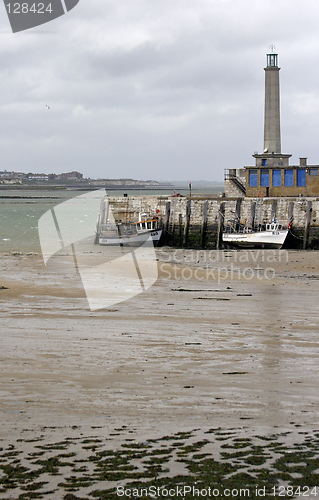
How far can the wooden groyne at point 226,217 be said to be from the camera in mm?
29172

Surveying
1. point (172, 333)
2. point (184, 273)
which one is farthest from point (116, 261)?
point (172, 333)

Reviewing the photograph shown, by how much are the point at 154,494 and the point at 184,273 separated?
15.7m

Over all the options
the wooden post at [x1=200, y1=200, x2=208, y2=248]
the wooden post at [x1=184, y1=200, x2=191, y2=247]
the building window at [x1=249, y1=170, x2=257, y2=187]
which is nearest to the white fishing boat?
the wooden post at [x1=200, y1=200, x2=208, y2=248]

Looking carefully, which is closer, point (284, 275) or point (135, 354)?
point (135, 354)

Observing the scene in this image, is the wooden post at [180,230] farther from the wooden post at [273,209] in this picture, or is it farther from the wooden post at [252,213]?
the wooden post at [273,209]

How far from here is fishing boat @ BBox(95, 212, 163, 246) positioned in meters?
30.8

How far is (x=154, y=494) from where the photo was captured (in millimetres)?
5012

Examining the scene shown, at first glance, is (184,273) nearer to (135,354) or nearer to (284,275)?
(284,275)

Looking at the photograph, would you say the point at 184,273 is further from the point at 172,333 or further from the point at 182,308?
the point at 172,333

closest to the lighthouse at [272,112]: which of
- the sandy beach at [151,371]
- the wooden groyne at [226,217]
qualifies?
the wooden groyne at [226,217]

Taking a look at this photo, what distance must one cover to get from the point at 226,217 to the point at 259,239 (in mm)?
3380

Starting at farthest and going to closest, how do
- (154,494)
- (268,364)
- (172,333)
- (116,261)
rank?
(116,261)
(172,333)
(268,364)
(154,494)

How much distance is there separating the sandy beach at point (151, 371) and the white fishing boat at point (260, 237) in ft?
40.0

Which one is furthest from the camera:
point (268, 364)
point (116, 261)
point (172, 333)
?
point (116, 261)
